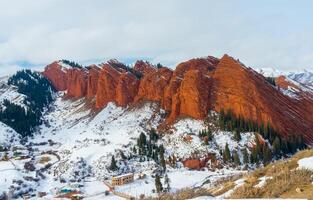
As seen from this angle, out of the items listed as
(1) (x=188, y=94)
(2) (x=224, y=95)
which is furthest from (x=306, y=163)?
(2) (x=224, y=95)

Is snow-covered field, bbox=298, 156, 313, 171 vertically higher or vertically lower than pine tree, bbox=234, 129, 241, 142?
lower

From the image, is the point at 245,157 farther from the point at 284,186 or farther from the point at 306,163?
the point at 284,186

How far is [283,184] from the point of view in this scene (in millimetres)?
20594

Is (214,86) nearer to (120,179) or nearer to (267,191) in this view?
(120,179)

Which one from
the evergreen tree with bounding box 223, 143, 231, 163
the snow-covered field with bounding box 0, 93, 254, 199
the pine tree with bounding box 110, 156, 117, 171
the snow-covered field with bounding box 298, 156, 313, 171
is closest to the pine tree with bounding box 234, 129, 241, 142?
the snow-covered field with bounding box 0, 93, 254, 199

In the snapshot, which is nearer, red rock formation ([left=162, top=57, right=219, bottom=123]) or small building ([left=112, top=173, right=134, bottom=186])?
small building ([left=112, top=173, right=134, bottom=186])

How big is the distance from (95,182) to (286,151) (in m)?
46.1

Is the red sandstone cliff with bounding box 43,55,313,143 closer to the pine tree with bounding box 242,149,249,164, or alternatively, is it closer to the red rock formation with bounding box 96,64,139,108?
the red rock formation with bounding box 96,64,139,108

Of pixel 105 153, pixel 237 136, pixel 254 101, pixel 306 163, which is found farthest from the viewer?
pixel 254 101

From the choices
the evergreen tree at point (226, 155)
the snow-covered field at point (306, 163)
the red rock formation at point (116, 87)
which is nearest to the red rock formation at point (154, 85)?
the red rock formation at point (116, 87)

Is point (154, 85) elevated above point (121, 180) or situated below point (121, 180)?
above

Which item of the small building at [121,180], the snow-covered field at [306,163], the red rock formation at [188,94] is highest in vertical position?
the red rock formation at [188,94]

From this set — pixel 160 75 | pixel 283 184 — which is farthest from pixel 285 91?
pixel 283 184

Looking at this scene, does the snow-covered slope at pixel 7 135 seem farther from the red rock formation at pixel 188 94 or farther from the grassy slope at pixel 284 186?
the grassy slope at pixel 284 186
